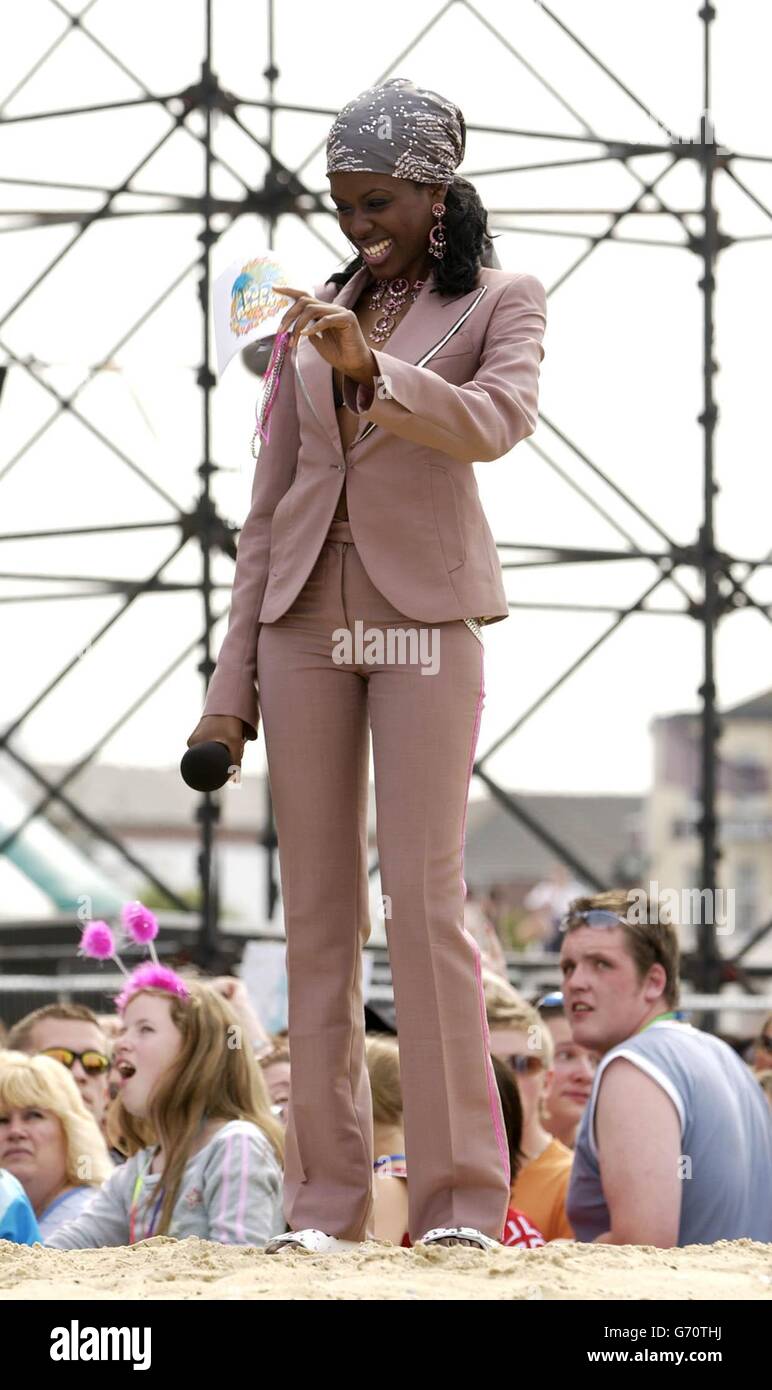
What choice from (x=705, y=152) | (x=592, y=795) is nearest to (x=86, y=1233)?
(x=705, y=152)

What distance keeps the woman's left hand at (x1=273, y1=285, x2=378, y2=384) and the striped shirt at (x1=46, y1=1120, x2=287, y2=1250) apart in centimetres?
157

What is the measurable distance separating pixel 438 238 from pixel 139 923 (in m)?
1.78

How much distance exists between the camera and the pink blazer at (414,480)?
309cm

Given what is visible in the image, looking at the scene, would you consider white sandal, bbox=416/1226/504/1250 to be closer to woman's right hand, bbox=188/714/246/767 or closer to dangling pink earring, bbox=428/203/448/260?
woman's right hand, bbox=188/714/246/767

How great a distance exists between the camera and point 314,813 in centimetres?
319

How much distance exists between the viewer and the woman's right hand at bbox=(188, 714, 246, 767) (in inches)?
128

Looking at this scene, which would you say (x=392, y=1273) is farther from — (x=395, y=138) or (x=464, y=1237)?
(x=395, y=138)

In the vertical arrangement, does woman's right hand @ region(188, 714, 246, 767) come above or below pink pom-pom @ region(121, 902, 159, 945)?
above

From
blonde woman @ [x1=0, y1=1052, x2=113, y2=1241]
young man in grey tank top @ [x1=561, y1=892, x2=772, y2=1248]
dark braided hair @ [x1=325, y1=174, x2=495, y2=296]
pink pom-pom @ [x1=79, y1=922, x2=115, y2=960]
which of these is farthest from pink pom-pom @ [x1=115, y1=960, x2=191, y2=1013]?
dark braided hair @ [x1=325, y1=174, x2=495, y2=296]

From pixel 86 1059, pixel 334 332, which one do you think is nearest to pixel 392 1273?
pixel 334 332

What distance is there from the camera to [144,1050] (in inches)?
164

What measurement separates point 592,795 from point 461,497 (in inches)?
2598

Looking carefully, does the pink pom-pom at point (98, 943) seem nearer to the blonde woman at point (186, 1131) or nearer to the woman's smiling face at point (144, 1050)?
the blonde woman at point (186, 1131)

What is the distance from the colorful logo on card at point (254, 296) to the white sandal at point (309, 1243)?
1.36 metres
